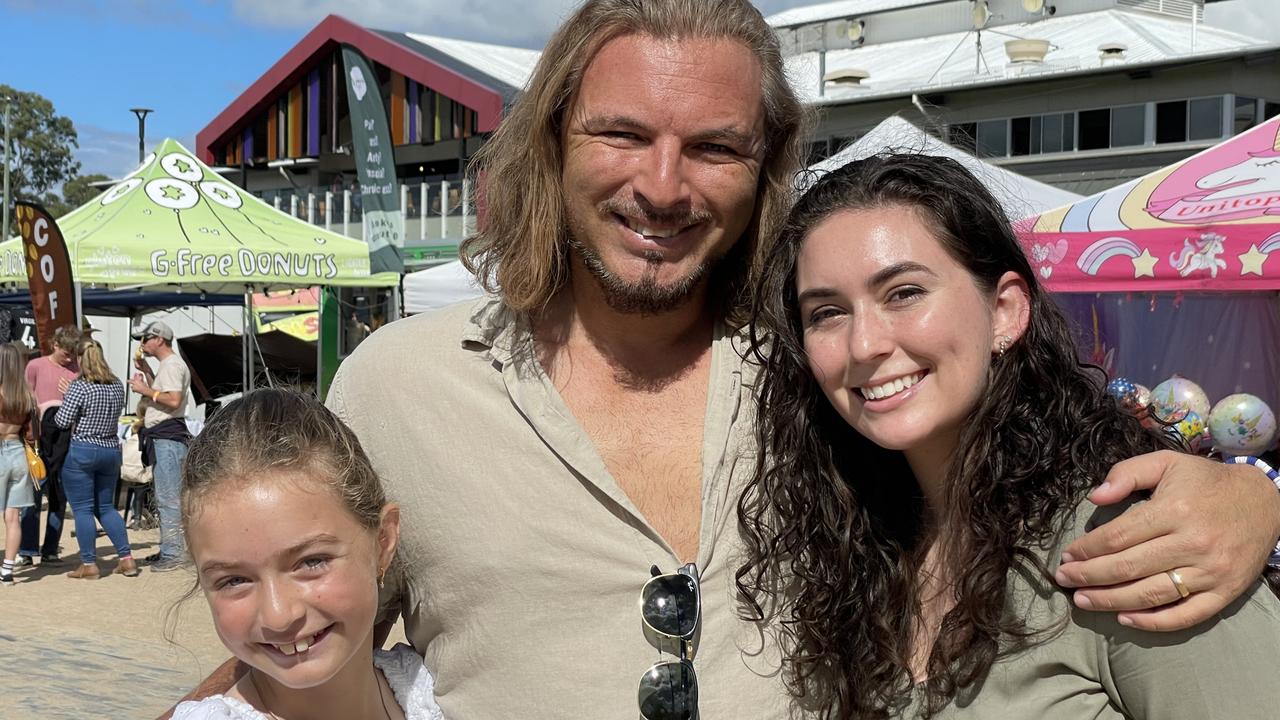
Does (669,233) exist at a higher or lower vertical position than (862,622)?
higher

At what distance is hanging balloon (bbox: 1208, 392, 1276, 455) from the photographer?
6305 mm

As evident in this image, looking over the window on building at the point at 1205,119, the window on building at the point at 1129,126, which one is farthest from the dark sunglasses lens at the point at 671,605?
the window on building at the point at 1129,126

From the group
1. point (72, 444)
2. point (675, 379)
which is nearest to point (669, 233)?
point (675, 379)

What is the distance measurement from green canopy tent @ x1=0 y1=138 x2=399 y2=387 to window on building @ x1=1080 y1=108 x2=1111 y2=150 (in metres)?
12.7

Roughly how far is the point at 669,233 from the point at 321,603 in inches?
39.7

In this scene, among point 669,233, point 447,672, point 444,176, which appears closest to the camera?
point 447,672

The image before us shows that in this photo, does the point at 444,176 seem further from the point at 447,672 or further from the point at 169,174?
the point at 447,672

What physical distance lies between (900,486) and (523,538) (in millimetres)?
734

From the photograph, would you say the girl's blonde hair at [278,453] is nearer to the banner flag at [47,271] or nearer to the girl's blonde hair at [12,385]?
the girl's blonde hair at [12,385]

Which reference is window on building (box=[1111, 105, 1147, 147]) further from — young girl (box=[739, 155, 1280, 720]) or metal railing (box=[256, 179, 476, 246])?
young girl (box=[739, 155, 1280, 720])

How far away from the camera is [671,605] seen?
2.14m

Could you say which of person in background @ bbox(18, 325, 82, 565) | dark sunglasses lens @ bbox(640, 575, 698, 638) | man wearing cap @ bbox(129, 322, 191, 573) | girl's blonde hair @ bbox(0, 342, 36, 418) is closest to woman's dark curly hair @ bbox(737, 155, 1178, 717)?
dark sunglasses lens @ bbox(640, 575, 698, 638)

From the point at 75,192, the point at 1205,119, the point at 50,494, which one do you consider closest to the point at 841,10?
the point at 1205,119

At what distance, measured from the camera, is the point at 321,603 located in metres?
2.00
